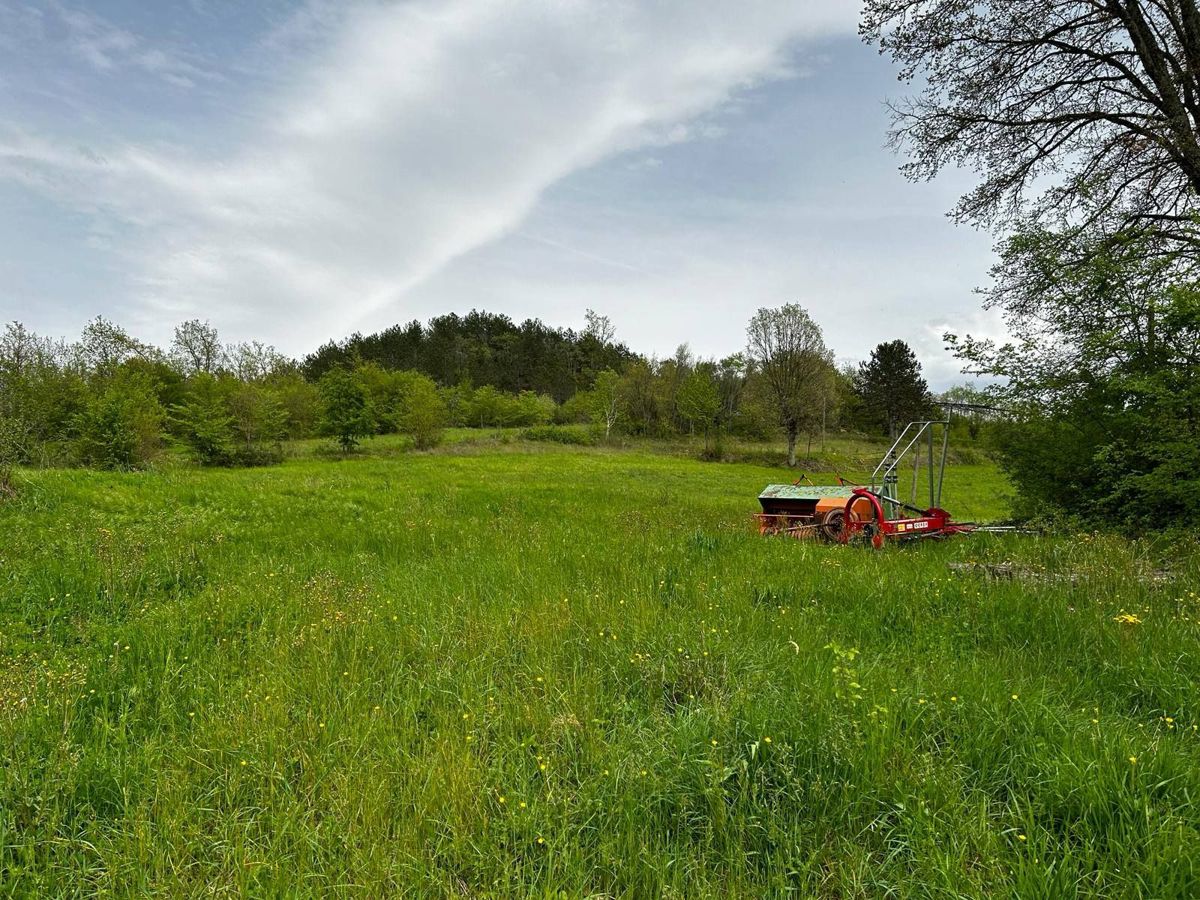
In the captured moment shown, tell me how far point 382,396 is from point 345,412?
13.0 m

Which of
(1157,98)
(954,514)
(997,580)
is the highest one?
(1157,98)

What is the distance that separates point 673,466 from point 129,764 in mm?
33474

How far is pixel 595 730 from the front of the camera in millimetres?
2812

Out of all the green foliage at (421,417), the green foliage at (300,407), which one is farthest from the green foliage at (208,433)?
the green foliage at (421,417)

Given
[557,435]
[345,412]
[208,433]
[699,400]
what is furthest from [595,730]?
[699,400]

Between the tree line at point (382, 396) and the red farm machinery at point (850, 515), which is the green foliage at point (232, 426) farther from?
the red farm machinery at point (850, 515)

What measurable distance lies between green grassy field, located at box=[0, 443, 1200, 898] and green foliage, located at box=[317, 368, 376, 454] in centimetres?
3172

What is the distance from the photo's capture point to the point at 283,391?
39812mm

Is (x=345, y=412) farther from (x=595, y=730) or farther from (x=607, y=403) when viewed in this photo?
(x=595, y=730)

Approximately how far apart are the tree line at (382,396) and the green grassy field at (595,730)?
27.0 ft

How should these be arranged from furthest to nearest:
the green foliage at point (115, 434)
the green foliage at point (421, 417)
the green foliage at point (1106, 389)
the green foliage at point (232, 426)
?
the green foliage at point (421, 417) → the green foliage at point (232, 426) → the green foliage at point (115, 434) → the green foliage at point (1106, 389)

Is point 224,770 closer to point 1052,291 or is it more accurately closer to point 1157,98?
point 1052,291

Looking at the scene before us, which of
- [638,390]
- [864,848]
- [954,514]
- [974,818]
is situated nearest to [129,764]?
[864,848]

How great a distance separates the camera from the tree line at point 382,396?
28.1 m
